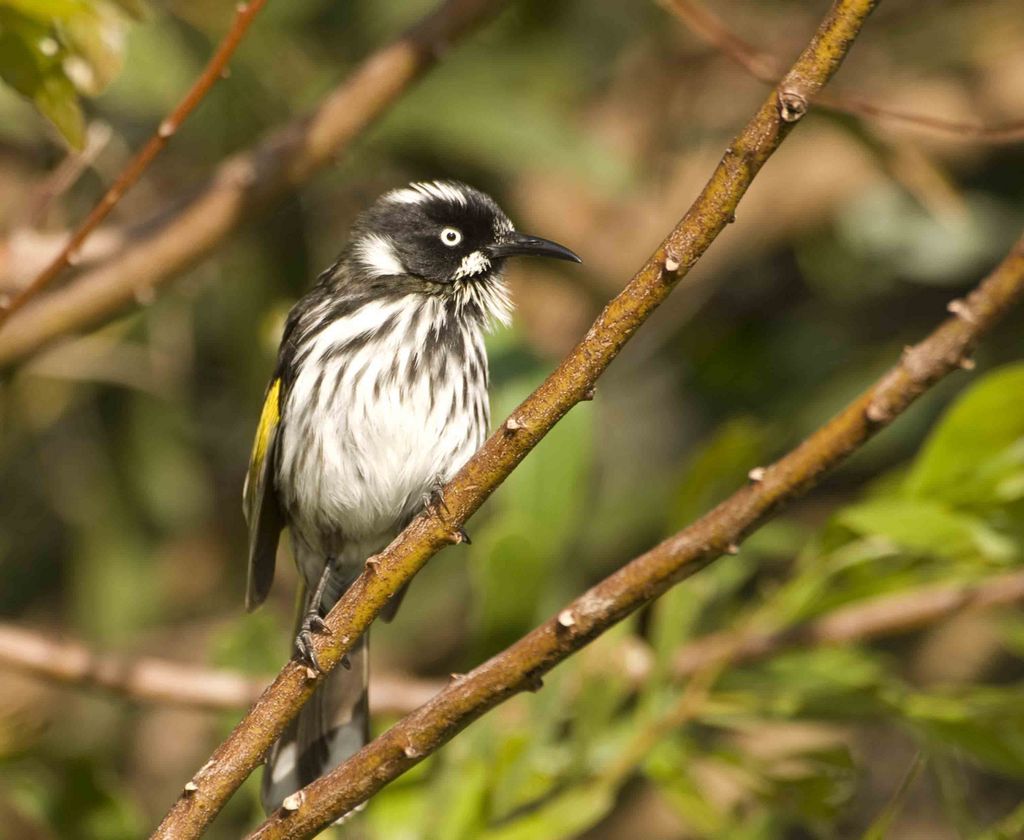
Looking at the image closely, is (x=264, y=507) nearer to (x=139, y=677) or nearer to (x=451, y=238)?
(x=139, y=677)

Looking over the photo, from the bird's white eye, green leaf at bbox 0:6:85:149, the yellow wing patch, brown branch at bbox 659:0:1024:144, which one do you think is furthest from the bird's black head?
green leaf at bbox 0:6:85:149

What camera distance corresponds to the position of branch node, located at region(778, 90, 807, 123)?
1.84m

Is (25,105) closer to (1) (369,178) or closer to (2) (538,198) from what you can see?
(1) (369,178)

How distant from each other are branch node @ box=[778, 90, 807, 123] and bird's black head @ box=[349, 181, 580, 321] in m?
1.56

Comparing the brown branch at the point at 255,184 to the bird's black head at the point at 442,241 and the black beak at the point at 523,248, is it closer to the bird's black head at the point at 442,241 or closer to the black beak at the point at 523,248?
the bird's black head at the point at 442,241

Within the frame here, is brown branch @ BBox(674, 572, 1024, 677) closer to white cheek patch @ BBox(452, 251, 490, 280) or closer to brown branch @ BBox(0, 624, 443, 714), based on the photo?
brown branch @ BBox(0, 624, 443, 714)

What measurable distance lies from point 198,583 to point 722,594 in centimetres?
242

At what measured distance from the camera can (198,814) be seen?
202 cm

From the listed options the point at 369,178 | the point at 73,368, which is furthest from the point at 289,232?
the point at 73,368

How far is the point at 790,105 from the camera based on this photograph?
1.84 meters

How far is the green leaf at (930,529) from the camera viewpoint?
2922mm

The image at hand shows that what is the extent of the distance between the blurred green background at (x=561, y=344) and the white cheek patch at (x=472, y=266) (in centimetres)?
30

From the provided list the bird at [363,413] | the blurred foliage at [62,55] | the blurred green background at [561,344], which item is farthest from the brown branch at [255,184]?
the blurred foliage at [62,55]

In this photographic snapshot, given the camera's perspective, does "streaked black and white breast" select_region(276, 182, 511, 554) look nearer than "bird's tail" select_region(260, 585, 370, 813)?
No
